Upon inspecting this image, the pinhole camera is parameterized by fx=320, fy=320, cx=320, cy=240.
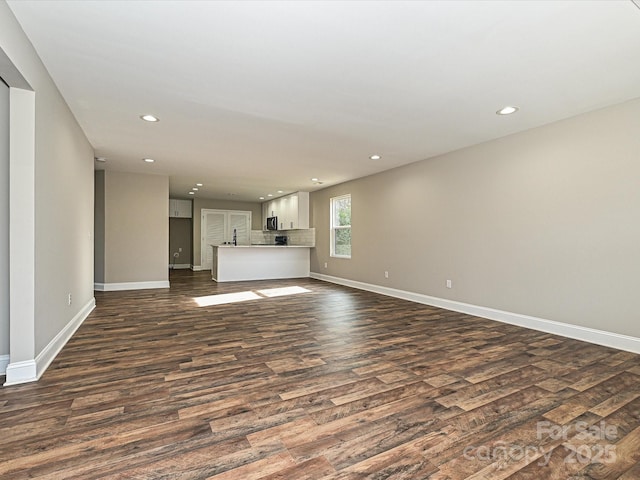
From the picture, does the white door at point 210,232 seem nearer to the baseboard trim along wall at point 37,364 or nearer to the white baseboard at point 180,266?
the white baseboard at point 180,266

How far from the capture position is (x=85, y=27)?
6.73 feet

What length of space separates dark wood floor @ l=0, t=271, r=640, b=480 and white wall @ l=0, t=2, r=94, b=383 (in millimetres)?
272

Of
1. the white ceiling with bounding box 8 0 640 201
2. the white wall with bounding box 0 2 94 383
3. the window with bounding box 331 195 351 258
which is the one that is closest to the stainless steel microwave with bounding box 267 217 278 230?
the window with bounding box 331 195 351 258

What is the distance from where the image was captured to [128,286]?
651cm

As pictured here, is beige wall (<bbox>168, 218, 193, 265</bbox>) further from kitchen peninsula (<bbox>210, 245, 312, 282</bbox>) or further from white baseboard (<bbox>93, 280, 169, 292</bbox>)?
white baseboard (<bbox>93, 280, 169, 292</bbox>)

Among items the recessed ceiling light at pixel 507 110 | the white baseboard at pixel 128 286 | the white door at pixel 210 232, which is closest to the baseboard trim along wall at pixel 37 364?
the white baseboard at pixel 128 286

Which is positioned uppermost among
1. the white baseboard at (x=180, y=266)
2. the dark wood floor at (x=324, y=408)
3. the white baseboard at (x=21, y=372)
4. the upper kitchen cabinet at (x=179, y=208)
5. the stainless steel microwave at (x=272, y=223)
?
the upper kitchen cabinet at (x=179, y=208)

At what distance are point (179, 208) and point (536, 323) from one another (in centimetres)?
1045

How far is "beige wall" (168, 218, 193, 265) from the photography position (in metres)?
11.1

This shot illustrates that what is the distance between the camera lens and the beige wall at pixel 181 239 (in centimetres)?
1109

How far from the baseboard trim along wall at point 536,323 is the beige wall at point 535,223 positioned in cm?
7

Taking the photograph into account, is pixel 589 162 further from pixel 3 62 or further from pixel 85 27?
pixel 3 62

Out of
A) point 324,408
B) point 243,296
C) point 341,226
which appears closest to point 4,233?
point 324,408

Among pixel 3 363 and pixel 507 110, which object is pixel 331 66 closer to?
pixel 507 110
